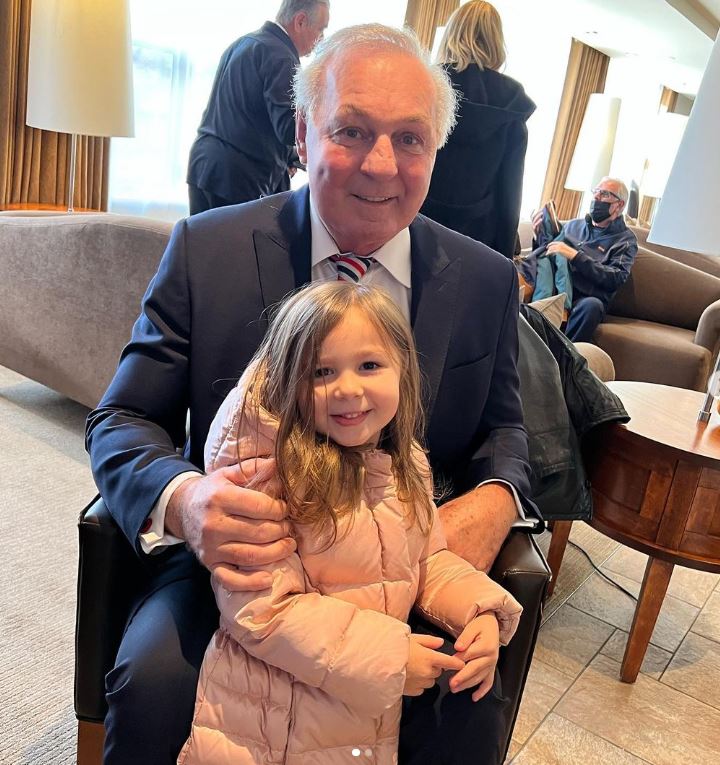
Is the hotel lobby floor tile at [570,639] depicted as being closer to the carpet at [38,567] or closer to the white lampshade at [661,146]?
the carpet at [38,567]

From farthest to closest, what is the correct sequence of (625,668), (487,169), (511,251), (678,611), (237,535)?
(511,251), (487,169), (678,611), (625,668), (237,535)

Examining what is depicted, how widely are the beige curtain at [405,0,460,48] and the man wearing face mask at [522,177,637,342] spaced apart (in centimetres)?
268

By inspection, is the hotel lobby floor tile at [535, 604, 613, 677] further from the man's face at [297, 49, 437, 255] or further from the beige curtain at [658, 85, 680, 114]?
the beige curtain at [658, 85, 680, 114]

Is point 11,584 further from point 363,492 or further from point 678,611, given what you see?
point 678,611

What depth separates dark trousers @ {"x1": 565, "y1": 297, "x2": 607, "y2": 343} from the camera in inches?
162

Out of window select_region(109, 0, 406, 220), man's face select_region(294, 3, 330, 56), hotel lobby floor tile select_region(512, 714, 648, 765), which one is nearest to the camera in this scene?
hotel lobby floor tile select_region(512, 714, 648, 765)

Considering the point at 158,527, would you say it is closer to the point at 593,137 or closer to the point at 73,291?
the point at 73,291

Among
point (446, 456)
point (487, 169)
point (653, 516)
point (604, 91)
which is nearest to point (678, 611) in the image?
point (653, 516)

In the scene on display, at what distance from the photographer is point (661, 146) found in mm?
8484

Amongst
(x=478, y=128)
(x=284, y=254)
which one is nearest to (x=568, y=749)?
(x=284, y=254)

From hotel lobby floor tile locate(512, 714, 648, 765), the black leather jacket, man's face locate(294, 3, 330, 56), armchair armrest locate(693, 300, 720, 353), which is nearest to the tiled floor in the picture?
hotel lobby floor tile locate(512, 714, 648, 765)

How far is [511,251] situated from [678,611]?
1.39 meters

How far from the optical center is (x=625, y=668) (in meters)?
1.87

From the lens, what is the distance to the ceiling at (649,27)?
6.73 metres
